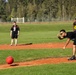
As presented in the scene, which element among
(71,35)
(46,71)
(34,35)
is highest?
(71,35)

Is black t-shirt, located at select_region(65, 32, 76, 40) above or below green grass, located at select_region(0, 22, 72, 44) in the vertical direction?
above

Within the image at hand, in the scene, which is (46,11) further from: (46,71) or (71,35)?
(46,71)

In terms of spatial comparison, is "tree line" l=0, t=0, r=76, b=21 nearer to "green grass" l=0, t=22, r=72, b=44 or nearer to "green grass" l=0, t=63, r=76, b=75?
"green grass" l=0, t=22, r=72, b=44

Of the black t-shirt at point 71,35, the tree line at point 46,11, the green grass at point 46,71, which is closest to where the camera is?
the green grass at point 46,71

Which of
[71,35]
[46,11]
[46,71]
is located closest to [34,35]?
[71,35]

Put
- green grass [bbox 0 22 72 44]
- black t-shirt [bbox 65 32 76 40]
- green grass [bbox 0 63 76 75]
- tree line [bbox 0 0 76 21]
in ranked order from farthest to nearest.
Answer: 1. tree line [bbox 0 0 76 21]
2. green grass [bbox 0 22 72 44]
3. black t-shirt [bbox 65 32 76 40]
4. green grass [bbox 0 63 76 75]

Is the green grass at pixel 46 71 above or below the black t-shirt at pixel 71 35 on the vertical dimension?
below

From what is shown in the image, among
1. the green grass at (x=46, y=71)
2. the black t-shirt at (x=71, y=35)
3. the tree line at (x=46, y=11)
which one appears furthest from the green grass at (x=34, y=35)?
the tree line at (x=46, y=11)

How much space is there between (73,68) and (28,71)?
1.75 m

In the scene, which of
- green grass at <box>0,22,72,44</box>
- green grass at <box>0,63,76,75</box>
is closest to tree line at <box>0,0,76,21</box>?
green grass at <box>0,22,72,44</box>

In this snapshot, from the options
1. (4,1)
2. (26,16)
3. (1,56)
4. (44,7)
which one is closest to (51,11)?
(44,7)

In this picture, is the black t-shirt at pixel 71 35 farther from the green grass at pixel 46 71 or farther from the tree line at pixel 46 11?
the tree line at pixel 46 11

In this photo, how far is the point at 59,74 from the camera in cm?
953

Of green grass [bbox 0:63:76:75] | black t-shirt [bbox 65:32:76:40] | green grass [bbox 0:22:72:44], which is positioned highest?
black t-shirt [bbox 65:32:76:40]
